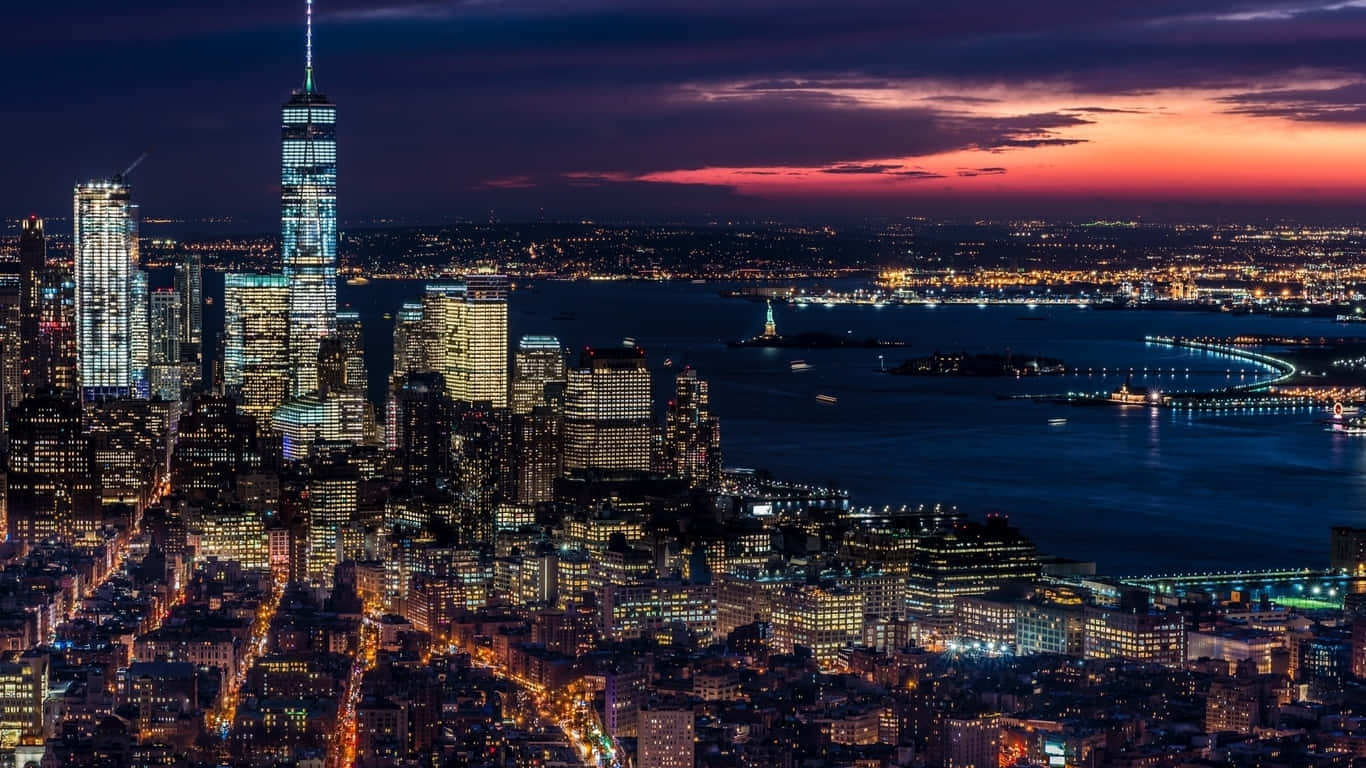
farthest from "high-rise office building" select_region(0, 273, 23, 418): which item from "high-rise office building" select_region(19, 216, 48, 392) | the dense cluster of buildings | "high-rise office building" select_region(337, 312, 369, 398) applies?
"high-rise office building" select_region(337, 312, 369, 398)

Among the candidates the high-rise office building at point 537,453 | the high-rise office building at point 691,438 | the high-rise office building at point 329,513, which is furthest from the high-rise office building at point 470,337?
the high-rise office building at point 329,513

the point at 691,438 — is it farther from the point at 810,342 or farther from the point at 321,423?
the point at 810,342

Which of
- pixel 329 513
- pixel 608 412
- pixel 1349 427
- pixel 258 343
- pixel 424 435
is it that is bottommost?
pixel 329 513

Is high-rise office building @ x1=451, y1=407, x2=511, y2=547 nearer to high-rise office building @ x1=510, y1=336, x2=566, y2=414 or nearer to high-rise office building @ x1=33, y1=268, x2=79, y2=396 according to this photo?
high-rise office building @ x1=510, y1=336, x2=566, y2=414

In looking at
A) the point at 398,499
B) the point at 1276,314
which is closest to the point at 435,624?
the point at 398,499

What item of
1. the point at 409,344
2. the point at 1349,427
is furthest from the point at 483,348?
the point at 1349,427

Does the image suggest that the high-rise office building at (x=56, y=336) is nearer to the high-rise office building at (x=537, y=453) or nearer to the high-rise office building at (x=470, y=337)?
the high-rise office building at (x=470, y=337)
